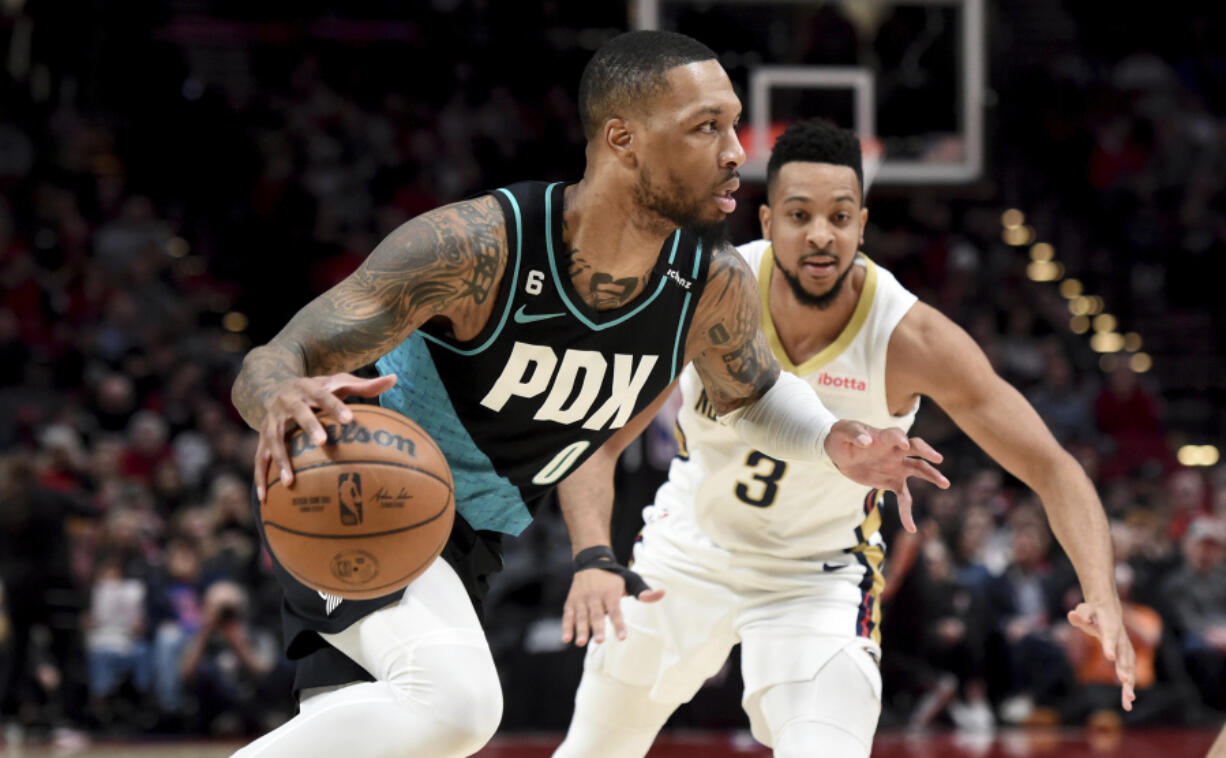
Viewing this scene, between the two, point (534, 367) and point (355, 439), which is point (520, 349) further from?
point (355, 439)

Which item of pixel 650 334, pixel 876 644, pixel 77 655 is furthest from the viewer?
pixel 77 655

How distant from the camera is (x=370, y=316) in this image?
3174mm

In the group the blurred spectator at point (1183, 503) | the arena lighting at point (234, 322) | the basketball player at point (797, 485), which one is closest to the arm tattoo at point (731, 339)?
the basketball player at point (797, 485)

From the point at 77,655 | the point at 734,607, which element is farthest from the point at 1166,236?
the point at 734,607

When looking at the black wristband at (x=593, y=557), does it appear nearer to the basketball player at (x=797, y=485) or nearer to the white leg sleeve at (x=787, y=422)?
the basketball player at (x=797, y=485)

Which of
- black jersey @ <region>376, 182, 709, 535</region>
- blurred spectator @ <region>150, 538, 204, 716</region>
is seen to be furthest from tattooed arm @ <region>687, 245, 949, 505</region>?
blurred spectator @ <region>150, 538, 204, 716</region>

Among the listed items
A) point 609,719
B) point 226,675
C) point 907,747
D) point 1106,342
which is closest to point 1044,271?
point 1106,342

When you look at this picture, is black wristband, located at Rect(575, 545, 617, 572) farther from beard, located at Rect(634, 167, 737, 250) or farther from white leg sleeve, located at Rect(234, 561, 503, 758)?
beard, located at Rect(634, 167, 737, 250)

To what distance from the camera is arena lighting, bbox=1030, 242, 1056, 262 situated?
627 inches

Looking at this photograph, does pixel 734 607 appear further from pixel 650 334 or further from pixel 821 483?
pixel 650 334

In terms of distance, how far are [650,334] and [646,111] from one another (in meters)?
0.57

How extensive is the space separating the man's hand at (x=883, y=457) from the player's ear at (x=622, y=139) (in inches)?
35.4

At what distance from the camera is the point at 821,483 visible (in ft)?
14.5

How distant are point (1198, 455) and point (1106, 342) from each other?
6.34ft
